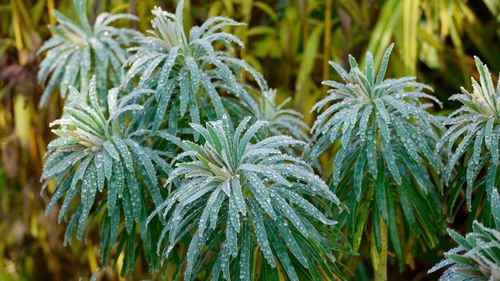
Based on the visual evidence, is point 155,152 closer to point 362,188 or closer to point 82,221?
point 82,221

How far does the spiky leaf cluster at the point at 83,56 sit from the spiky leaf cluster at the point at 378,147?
17.6 inches

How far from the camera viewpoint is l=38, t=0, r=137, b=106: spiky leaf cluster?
48.0 inches

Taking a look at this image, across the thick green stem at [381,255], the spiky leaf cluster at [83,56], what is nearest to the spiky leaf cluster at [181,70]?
the spiky leaf cluster at [83,56]

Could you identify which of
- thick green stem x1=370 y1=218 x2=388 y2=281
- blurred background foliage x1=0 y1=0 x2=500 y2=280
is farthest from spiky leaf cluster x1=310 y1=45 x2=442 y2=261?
blurred background foliage x1=0 y1=0 x2=500 y2=280

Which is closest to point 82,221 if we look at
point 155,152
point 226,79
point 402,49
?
point 155,152

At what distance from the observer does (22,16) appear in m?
1.79

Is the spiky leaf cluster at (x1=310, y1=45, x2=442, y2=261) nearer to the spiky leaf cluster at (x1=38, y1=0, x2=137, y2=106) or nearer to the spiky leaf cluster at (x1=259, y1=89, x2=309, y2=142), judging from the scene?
the spiky leaf cluster at (x1=259, y1=89, x2=309, y2=142)

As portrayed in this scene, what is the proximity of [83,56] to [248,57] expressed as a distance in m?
0.70

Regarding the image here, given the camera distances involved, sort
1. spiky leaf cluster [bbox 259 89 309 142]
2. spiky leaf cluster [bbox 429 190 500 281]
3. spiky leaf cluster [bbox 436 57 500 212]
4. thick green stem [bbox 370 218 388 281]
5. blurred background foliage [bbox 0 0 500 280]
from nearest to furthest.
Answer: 1. spiky leaf cluster [bbox 429 190 500 281]
2. spiky leaf cluster [bbox 436 57 500 212]
3. thick green stem [bbox 370 218 388 281]
4. spiky leaf cluster [bbox 259 89 309 142]
5. blurred background foliage [bbox 0 0 500 280]

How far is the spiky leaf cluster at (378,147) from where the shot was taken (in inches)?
38.2

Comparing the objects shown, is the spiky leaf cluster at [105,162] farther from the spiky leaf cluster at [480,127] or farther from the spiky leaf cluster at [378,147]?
the spiky leaf cluster at [480,127]

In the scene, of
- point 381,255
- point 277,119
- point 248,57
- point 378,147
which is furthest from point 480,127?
point 248,57

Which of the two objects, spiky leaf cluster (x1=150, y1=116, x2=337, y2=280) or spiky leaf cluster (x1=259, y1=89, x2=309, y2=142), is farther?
spiky leaf cluster (x1=259, y1=89, x2=309, y2=142)

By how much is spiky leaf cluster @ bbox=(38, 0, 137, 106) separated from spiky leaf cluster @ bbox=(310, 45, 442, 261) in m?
0.45
